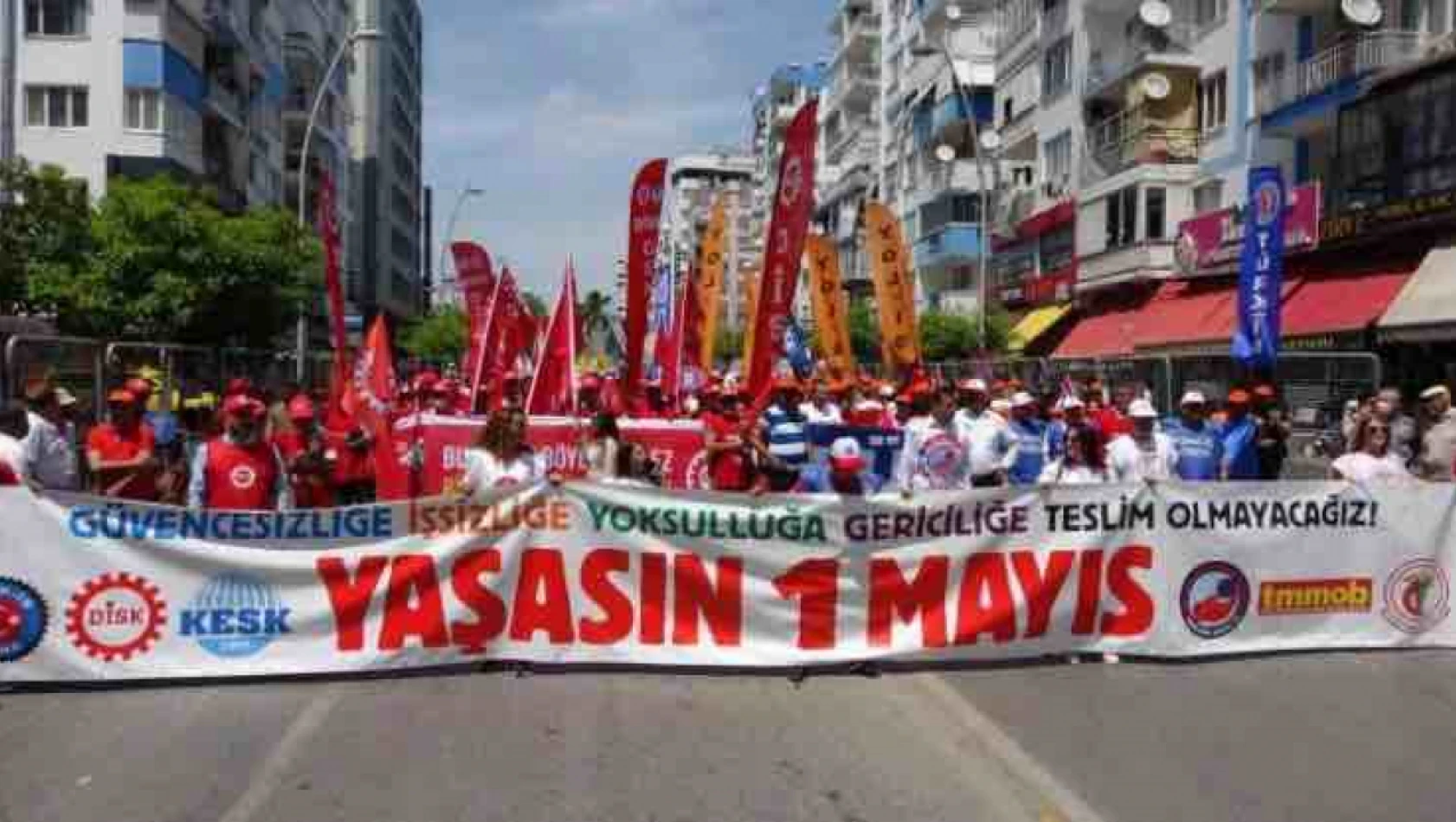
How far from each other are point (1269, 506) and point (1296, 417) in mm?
11685

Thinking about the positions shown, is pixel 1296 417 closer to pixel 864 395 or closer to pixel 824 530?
pixel 864 395

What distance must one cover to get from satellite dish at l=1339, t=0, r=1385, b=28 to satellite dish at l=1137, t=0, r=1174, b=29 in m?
8.07

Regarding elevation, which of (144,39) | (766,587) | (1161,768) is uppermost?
(144,39)

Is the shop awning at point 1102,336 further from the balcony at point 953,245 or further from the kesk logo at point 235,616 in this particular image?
the kesk logo at point 235,616

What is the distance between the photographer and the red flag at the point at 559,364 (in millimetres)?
12573

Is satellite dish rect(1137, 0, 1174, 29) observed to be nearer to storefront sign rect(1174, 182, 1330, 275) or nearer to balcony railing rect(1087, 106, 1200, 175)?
balcony railing rect(1087, 106, 1200, 175)

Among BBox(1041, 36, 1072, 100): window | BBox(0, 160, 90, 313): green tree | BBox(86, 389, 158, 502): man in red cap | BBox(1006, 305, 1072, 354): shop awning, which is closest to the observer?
BBox(86, 389, 158, 502): man in red cap

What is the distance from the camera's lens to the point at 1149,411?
1012 cm

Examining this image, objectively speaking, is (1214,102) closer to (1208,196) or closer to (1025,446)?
(1208,196)

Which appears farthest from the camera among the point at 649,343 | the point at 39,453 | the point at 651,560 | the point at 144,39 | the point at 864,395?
the point at 144,39

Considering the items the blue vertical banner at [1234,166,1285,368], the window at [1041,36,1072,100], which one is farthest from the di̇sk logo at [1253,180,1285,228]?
the window at [1041,36,1072,100]

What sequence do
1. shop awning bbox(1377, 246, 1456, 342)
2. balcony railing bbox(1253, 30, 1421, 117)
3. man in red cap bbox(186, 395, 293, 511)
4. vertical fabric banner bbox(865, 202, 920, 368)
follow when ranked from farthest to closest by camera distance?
balcony railing bbox(1253, 30, 1421, 117), shop awning bbox(1377, 246, 1456, 342), vertical fabric banner bbox(865, 202, 920, 368), man in red cap bbox(186, 395, 293, 511)

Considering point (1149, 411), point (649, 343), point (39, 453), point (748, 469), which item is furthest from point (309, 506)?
point (649, 343)

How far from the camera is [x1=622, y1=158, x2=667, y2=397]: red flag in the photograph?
44.4 ft
